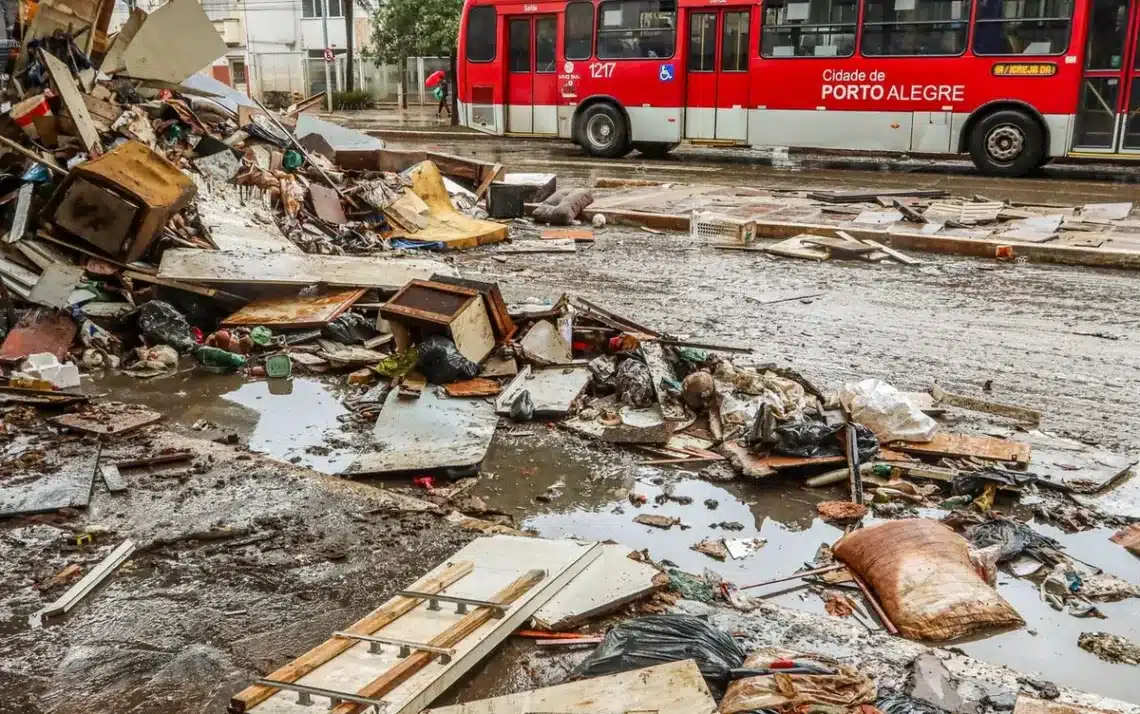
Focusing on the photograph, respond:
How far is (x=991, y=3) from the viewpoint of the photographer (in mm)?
16594

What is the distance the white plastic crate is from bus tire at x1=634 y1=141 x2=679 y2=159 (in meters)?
9.63

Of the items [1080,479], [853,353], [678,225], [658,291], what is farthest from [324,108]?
[1080,479]

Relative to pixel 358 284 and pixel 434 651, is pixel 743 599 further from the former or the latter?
pixel 358 284

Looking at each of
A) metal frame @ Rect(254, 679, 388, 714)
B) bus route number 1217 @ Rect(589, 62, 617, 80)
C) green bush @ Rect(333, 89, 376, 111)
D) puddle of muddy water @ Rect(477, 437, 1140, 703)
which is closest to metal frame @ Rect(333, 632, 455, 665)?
metal frame @ Rect(254, 679, 388, 714)

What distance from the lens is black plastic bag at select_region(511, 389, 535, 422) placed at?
6598mm

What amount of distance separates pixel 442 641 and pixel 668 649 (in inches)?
34.4

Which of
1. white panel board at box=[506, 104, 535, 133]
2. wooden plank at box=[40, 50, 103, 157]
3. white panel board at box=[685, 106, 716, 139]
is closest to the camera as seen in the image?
wooden plank at box=[40, 50, 103, 157]

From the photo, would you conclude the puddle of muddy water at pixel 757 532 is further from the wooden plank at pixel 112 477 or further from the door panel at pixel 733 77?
the door panel at pixel 733 77

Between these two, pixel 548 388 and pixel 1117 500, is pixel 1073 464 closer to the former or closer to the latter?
pixel 1117 500

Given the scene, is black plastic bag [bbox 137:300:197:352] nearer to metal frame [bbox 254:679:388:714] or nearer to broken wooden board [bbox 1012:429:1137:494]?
metal frame [bbox 254:679:388:714]

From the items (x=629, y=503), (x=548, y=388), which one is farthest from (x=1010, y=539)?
(x=548, y=388)

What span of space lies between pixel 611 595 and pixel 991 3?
15.9 m

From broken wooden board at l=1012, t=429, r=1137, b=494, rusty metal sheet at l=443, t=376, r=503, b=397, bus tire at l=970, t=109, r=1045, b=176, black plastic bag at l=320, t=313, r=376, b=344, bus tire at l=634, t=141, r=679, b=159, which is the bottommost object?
broken wooden board at l=1012, t=429, r=1137, b=494

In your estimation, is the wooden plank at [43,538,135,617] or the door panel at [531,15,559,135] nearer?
the wooden plank at [43,538,135,617]
